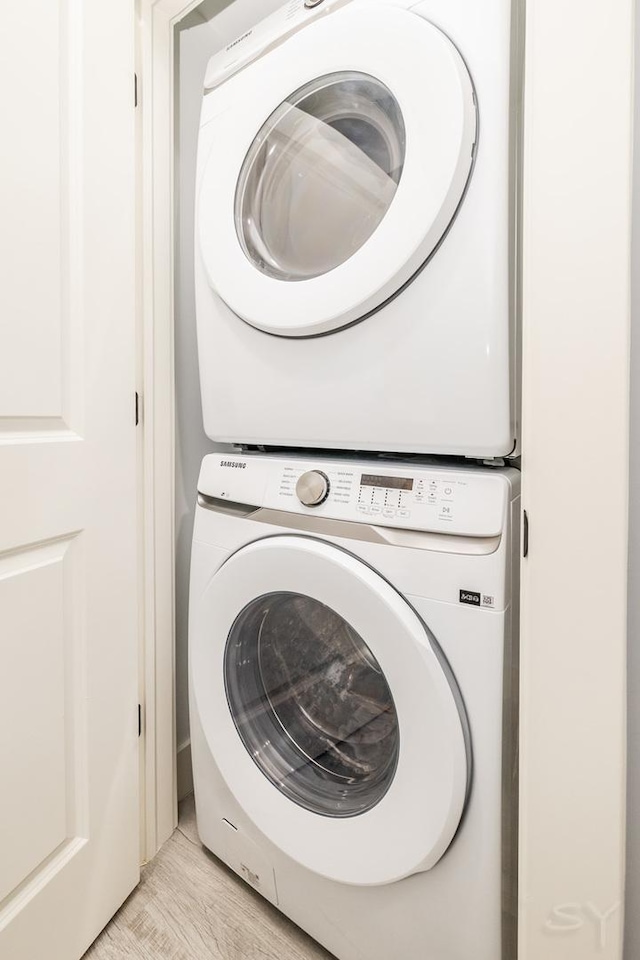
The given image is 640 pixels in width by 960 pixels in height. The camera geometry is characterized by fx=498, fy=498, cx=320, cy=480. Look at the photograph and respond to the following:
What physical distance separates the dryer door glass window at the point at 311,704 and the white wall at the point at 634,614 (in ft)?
1.16

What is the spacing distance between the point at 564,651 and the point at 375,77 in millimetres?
910

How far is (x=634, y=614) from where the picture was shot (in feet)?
2.31

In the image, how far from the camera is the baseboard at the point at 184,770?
4.53ft

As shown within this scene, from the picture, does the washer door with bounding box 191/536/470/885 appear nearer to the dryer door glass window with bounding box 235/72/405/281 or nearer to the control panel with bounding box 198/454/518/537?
the control panel with bounding box 198/454/518/537

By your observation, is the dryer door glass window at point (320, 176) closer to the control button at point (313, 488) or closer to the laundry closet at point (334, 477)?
the laundry closet at point (334, 477)

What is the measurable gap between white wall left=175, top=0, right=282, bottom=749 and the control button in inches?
20.4

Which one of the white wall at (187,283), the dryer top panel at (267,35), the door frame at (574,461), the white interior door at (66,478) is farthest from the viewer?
the white wall at (187,283)

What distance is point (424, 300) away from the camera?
78cm

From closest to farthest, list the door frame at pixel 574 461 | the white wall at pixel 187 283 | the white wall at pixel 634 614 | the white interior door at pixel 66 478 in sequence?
the door frame at pixel 574 461
the white wall at pixel 634 614
the white interior door at pixel 66 478
the white wall at pixel 187 283

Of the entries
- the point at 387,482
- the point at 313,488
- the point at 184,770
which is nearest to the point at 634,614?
the point at 387,482

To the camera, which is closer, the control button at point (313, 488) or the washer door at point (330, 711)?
the washer door at point (330, 711)

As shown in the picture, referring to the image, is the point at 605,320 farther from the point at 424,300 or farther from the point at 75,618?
the point at 75,618

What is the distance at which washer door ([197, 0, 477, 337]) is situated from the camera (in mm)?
739

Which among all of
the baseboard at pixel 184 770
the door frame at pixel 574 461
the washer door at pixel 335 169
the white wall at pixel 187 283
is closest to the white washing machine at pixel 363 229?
the washer door at pixel 335 169
